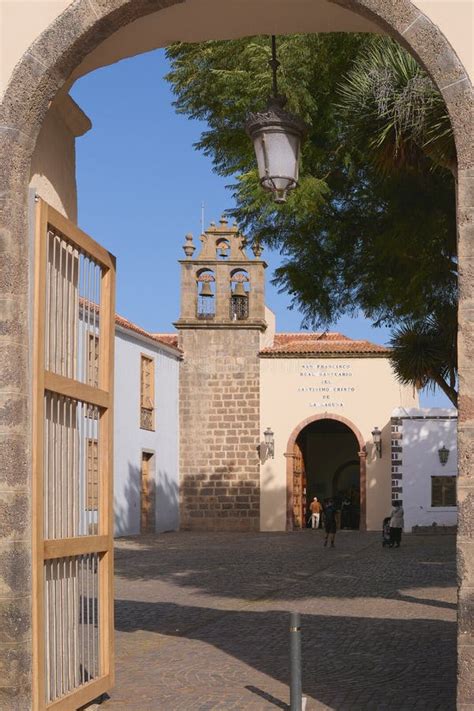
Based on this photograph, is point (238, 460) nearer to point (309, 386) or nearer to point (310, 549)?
point (309, 386)

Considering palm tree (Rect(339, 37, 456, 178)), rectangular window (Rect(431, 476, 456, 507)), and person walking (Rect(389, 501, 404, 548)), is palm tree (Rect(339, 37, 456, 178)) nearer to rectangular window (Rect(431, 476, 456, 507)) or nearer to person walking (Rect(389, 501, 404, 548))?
person walking (Rect(389, 501, 404, 548))

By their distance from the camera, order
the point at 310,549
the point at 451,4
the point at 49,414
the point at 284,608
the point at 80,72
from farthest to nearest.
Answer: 1. the point at 310,549
2. the point at 284,608
3. the point at 80,72
4. the point at 49,414
5. the point at 451,4

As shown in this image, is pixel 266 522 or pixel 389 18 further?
pixel 266 522

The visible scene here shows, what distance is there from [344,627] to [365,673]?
2.78m

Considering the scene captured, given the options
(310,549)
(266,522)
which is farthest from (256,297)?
→ (310,549)

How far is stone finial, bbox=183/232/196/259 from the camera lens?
108ft

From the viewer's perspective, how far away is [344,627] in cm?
1063

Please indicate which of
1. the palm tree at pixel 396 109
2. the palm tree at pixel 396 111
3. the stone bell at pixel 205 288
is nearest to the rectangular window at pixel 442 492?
the stone bell at pixel 205 288

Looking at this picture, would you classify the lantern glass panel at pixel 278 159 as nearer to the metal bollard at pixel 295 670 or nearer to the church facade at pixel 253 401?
the metal bollard at pixel 295 670

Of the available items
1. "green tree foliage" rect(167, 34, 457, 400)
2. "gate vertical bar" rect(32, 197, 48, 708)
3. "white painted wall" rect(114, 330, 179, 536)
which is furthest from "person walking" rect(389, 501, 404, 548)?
"gate vertical bar" rect(32, 197, 48, 708)

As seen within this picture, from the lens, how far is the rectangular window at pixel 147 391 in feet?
99.9

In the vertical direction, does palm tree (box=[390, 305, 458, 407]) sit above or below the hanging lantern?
below

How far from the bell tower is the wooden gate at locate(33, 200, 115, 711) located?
25.6 metres

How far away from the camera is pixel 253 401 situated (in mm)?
32500
